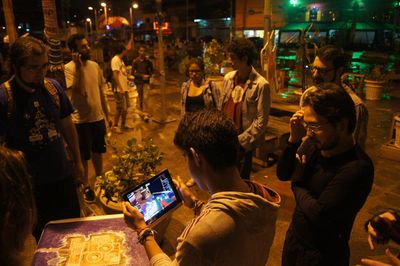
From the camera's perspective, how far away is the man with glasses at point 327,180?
183cm

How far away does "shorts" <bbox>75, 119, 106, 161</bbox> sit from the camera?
462 cm

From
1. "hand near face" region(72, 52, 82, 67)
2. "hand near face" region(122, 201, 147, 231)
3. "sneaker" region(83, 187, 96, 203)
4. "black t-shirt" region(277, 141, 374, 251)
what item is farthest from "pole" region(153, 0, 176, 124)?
"hand near face" region(122, 201, 147, 231)

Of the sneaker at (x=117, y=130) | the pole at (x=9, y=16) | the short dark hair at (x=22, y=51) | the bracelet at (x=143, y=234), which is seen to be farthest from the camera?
the sneaker at (x=117, y=130)

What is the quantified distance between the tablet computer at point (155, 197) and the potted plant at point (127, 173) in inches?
53.4

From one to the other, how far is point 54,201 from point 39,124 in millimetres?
661

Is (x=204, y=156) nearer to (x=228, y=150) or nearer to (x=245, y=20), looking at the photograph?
(x=228, y=150)

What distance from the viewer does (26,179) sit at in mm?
1109

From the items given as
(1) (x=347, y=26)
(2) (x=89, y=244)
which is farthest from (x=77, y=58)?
(1) (x=347, y=26)

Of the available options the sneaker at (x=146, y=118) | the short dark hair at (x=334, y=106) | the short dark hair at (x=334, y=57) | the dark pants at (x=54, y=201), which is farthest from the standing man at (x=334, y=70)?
the sneaker at (x=146, y=118)

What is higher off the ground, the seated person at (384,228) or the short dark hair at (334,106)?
the short dark hair at (334,106)

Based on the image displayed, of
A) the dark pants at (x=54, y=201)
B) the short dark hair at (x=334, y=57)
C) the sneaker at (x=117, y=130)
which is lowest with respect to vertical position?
the sneaker at (x=117, y=130)

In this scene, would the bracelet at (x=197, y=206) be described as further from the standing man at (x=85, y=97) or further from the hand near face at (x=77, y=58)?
the hand near face at (x=77, y=58)

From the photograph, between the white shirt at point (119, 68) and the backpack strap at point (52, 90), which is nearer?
the backpack strap at point (52, 90)

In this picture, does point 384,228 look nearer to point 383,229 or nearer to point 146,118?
point 383,229
